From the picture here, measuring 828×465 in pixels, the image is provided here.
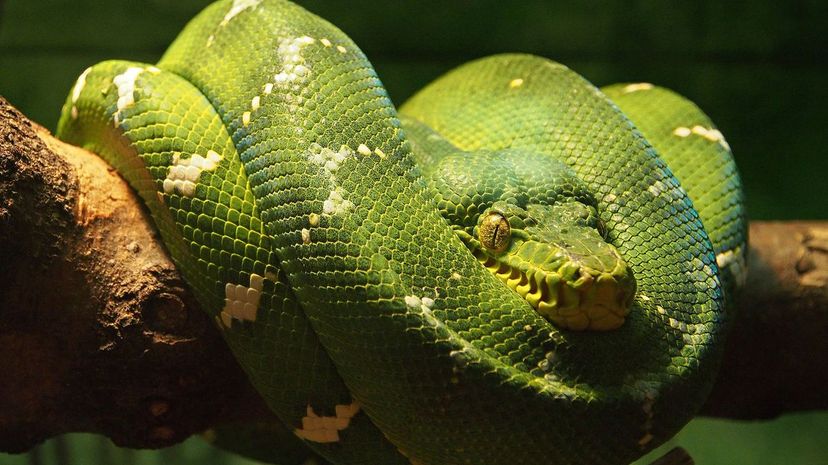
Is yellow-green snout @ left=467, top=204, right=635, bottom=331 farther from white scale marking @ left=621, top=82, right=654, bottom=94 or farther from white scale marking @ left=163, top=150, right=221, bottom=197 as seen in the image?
white scale marking @ left=621, top=82, right=654, bottom=94

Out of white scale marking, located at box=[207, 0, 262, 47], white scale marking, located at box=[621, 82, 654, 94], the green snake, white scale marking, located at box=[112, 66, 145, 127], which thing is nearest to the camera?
the green snake

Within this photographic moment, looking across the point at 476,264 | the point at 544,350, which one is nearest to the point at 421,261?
the point at 476,264

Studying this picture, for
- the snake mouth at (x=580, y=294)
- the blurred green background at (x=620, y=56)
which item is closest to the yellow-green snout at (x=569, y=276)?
the snake mouth at (x=580, y=294)

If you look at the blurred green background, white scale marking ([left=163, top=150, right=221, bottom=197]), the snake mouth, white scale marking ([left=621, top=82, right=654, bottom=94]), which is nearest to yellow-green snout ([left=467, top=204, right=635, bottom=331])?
the snake mouth

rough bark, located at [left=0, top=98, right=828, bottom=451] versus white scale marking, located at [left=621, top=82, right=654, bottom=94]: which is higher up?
white scale marking, located at [left=621, top=82, right=654, bottom=94]

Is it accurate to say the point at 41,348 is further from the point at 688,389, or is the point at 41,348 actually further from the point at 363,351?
the point at 688,389

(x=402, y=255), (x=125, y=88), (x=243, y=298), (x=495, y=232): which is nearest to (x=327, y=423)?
(x=243, y=298)

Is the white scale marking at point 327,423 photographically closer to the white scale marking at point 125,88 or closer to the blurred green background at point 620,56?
the white scale marking at point 125,88
